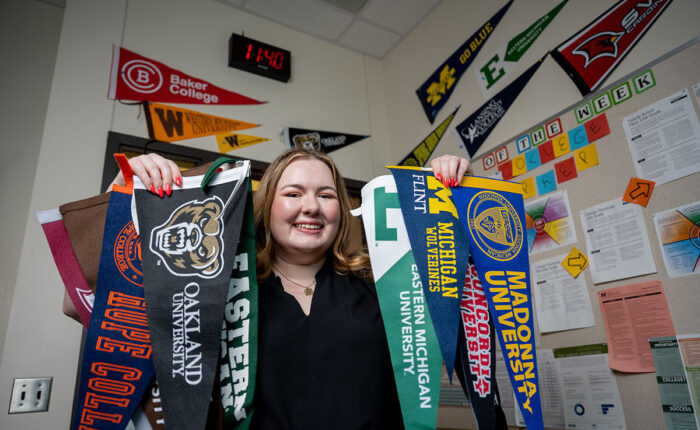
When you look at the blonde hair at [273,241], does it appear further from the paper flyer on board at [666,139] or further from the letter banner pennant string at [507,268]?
the paper flyer on board at [666,139]

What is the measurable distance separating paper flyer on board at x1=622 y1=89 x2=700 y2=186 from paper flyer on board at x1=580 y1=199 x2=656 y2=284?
0.47 ft

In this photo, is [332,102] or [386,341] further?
[332,102]

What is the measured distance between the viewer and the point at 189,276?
946 mm

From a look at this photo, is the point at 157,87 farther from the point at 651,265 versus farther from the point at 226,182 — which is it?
the point at 651,265

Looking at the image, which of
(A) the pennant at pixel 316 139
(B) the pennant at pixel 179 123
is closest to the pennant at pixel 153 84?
(B) the pennant at pixel 179 123

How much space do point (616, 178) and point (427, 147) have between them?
3.75ft

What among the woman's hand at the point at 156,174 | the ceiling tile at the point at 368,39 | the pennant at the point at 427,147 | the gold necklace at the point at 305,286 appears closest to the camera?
the woman's hand at the point at 156,174

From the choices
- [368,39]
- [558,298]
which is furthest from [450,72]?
[558,298]

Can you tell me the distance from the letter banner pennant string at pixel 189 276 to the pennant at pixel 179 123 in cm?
131

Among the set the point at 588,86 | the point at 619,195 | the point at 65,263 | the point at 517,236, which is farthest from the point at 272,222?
the point at 588,86

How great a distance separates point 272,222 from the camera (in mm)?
1167

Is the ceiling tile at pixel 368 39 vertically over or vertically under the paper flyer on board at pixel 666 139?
over

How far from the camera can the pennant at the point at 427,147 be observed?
245 cm

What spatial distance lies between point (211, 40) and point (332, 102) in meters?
0.80
